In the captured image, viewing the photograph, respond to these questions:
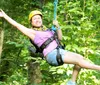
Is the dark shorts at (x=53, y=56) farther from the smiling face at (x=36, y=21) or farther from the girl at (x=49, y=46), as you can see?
the smiling face at (x=36, y=21)

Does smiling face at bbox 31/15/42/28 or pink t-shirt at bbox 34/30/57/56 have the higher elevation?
smiling face at bbox 31/15/42/28

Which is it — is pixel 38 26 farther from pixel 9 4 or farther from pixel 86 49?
pixel 9 4

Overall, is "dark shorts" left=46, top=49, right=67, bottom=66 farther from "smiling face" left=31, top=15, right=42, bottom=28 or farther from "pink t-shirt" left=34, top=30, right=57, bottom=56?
"smiling face" left=31, top=15, right=42, bottom=28


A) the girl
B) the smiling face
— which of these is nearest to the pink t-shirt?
the girl

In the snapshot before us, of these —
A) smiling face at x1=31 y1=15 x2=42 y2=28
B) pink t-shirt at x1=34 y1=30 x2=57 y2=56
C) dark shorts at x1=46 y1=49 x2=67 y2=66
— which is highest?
smiling face at x1=31 y1=15 x2=42 y2=28

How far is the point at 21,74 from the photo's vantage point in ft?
31.0

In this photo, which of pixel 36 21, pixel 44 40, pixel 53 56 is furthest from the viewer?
pixel 36 21

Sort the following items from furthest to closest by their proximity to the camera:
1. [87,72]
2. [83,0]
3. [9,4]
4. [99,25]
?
1. [9,4]
2. [99,25]
3. [83,0]
4. [87,72]

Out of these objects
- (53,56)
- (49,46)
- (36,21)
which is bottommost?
(53,56)

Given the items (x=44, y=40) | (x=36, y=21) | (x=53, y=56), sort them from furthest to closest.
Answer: (x=36, y=21)
(x=44, y=40)
(x=53, y=56)

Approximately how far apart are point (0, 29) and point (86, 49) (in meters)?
3.29

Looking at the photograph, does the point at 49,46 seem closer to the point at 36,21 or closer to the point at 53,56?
the point at 53,56

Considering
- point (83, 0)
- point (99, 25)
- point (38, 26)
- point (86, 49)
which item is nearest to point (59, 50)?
point (38, 26)

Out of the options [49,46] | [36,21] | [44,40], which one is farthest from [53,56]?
[36,21]
